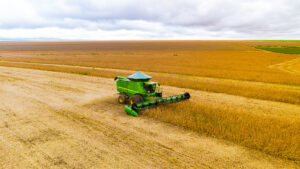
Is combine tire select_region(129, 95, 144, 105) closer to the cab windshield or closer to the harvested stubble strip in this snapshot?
the cab windshield

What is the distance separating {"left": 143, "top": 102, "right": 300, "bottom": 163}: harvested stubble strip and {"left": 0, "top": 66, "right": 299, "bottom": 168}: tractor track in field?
385 millimetres

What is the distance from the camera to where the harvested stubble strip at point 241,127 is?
5.39 meters

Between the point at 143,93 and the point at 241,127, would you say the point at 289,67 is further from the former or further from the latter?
the point at 143,93

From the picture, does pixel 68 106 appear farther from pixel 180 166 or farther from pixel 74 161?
pixel 180 166

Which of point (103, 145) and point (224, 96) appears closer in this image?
point (103, 145)

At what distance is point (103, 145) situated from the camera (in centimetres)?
555

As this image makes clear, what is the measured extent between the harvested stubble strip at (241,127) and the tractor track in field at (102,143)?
39 cm

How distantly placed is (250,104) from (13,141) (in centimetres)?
1064

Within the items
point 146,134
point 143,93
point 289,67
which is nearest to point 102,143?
point 146,134

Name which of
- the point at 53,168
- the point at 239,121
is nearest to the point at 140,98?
the point at 239,121

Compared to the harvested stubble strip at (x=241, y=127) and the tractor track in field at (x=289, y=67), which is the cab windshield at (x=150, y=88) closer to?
the harvested stubble strip at (x=241, y=127)

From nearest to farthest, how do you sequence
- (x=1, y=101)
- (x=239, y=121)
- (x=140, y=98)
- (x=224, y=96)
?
(x=239, y=121) < (x=140, y=98) < (x=1, y=101) < (x=224, y=96)

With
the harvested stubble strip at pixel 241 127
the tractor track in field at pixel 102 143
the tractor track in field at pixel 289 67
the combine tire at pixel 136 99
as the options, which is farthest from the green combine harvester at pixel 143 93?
the tractor track in field at pixel 289 67

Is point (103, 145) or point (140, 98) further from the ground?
point (140, 98)
